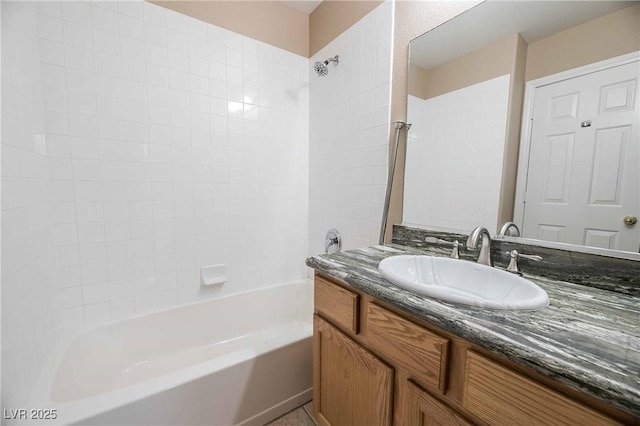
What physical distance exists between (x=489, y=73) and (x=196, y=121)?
5.21ft

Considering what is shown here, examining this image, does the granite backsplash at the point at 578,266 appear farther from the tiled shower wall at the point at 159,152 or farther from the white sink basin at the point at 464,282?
the tiled shower wall at the point at 159,152

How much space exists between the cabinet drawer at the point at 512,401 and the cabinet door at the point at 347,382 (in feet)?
0.86

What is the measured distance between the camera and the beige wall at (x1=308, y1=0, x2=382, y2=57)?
1.54 m

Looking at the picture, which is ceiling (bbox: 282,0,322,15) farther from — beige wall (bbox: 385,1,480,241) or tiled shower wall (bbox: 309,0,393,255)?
beige wall (bbox: 385,1,480,241)

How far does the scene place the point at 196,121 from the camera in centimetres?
162

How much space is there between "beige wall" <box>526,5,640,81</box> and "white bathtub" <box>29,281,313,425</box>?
1503 mm

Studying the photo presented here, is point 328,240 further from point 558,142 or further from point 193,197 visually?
point 558,142

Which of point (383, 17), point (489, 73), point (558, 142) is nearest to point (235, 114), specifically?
Result: point (383, 17)

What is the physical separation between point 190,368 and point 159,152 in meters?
1.19

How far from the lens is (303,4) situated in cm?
185

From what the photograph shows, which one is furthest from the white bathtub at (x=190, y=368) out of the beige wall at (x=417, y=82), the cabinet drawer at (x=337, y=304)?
the beige wall at (x=417, y=82)

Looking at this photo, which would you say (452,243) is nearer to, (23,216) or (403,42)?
(403,42)

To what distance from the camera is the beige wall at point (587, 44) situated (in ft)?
2.49

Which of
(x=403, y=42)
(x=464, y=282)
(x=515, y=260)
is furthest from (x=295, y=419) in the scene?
(x=403, y=42)
